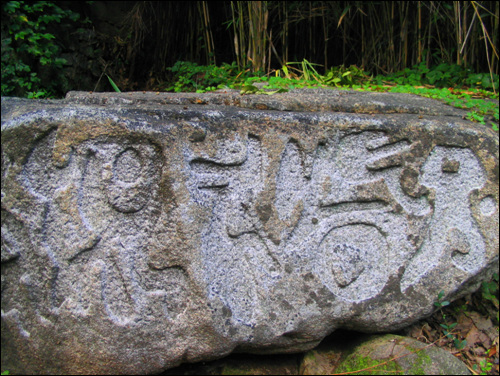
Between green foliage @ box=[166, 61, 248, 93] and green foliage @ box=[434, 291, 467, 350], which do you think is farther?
green foliage @ box=[166, 61, 248, 93]

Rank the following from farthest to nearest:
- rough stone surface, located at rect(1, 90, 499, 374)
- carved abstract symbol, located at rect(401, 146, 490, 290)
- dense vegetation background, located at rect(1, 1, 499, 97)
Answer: dense vegetation background, located at rect(1, 1, 499, 97) → carved abstract symbol, located at rect(401, 146, 490, 290) → rough stone surface, located at rect(1, 90, 499, 374)

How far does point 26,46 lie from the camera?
3.08 meters

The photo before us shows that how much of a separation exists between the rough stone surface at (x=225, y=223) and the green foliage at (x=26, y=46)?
1.64m

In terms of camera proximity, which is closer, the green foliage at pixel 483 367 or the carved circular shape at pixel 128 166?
the carved circular shape at pixel 128 166

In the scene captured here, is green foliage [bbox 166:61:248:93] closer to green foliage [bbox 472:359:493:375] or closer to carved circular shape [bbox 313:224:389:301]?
carved circular shape [bbox 313:224:389:301]

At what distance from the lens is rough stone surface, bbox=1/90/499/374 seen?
4.70 feet

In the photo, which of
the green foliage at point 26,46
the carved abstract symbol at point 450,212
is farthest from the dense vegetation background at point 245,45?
the carved abstract symbol at point 450,212

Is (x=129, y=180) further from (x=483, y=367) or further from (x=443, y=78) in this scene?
(x=443, y=78)

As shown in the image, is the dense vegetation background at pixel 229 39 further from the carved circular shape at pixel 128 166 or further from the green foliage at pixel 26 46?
the carved circular shape at pixel 128 166

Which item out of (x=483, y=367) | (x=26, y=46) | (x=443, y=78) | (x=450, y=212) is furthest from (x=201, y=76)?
(x=483, y=367)

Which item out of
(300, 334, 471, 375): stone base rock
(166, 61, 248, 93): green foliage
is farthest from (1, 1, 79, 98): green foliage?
(300, 334, 471, 375): stone base rock

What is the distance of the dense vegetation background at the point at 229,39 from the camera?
3008mm

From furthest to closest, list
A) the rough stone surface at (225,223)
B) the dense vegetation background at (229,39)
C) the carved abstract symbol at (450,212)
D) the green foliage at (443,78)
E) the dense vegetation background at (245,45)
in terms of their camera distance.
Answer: the dense vegetation background at (229,39), the dense vegetation background at (245,45), the green foliage at (443,78), the carved abstract symbol at (450,212), the rough stone surface at (225,223)

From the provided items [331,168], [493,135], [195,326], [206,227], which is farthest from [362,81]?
[195,326]
